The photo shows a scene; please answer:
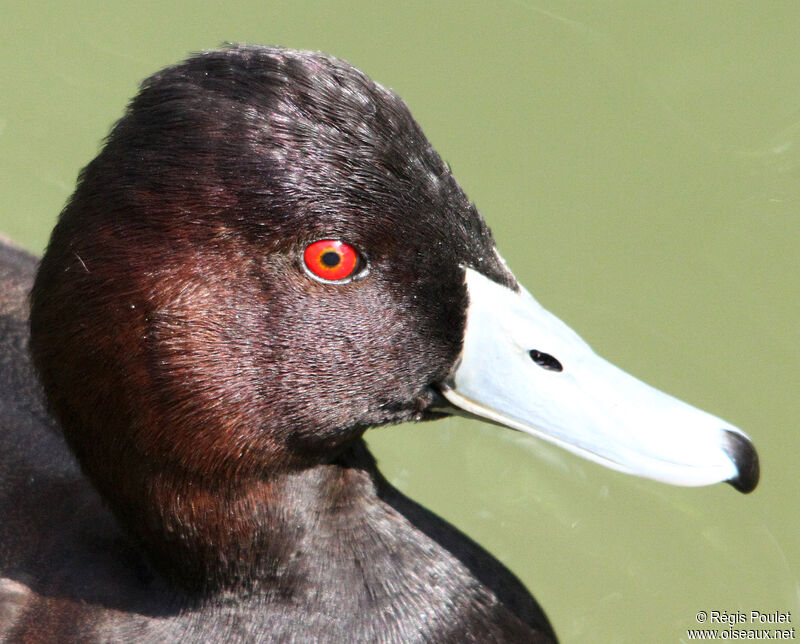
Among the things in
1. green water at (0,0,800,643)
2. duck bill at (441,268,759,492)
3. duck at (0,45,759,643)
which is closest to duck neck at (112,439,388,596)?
duck at (0,45,759,643)

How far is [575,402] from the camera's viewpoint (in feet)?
8.23

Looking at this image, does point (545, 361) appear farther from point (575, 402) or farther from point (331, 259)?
point (331, 259)

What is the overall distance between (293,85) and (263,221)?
290mm

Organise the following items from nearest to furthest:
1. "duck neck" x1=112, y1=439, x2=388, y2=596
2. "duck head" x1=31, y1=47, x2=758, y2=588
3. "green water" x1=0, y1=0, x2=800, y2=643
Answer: "duck head" x1=31, y1=47, x2=758, y2=588
"duck neck" x1=112, y1=439, x2=388, y2=596
"green water" x1=0, y1=0, x2=800, y2=643

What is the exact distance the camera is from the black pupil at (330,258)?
7.46 feet

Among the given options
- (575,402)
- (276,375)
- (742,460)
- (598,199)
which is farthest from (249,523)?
(598,199)

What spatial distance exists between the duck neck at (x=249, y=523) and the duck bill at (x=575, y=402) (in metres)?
0.47

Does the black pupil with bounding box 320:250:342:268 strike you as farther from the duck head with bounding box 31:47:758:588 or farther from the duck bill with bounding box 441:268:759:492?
the duck bill with bounding box 441:268:759:492

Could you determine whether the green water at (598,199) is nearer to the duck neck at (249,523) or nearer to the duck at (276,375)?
the duck at (276,375)

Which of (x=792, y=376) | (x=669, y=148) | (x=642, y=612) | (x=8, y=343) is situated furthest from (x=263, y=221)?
(x=669, y=148)

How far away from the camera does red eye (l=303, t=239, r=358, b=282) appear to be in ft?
7.43

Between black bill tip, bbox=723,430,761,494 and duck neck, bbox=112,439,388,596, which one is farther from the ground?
black bill tip, bbox=723,430,761,494

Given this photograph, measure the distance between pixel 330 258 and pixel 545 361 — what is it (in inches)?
22.7

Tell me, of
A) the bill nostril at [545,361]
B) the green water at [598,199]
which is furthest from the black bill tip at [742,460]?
the green water at [598,199]
